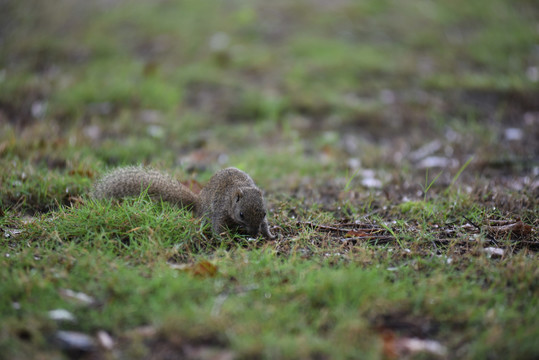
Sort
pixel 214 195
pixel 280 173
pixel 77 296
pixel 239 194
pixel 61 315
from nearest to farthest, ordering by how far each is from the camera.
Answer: pixel 61 315 → pixel 77 296 → pixel 239 194 → pixel 214 195 → pixel 280 173

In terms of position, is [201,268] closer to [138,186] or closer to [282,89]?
[138,186]

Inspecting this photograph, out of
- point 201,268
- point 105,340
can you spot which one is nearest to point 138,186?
point 201,268

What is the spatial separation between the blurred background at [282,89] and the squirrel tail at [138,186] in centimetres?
60

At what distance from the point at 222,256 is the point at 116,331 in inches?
39.0

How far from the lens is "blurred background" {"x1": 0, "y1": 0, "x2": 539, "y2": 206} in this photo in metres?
5.61

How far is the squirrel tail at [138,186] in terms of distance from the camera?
387 cm

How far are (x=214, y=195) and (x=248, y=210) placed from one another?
49 centimetres

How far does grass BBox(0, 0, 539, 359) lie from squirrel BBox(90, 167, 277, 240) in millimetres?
153

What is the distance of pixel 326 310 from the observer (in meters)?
2.62

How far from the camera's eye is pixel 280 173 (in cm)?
545

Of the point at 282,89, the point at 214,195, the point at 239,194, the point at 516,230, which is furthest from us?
the point at 282,89

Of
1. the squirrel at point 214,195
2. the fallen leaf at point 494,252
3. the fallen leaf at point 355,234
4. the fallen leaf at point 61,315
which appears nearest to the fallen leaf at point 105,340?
the fallen leaf at point 61,315

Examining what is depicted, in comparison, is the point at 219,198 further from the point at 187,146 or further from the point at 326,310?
the point at 187,146

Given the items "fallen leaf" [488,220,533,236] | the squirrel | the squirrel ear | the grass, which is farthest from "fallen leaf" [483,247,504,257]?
the squirrel ear
